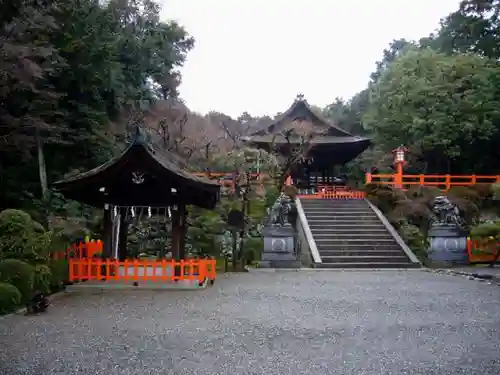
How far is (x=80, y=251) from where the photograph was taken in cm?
1450

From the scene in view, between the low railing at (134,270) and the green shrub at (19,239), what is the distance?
2080 millimetres

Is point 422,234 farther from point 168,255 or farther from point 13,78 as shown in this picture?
point 13,78

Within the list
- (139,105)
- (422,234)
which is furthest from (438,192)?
(139,105)

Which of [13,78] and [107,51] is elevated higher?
[107,51]

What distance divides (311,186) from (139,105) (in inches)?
451

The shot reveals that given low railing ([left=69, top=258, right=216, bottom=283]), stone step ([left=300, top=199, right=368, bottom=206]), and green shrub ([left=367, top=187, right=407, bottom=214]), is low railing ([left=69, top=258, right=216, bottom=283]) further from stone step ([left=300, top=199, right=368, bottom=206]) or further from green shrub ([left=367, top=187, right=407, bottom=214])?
green shrub ([left=367, top=187, right=407, bottom=214])

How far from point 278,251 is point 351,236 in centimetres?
372

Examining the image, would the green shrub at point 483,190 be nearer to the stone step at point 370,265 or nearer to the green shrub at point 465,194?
the green shrub at point 465,194

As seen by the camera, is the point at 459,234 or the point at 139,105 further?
the point at 139,105

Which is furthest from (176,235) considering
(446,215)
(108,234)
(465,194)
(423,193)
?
(465,194)

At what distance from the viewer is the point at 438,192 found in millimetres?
26516

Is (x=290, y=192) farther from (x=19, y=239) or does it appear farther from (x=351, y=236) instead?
(x=19, y=239)

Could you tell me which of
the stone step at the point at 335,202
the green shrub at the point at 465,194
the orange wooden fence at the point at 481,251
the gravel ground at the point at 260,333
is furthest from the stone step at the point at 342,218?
the gravel ground at the point at 260,333

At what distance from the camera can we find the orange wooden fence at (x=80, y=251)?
1334 cm
